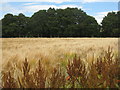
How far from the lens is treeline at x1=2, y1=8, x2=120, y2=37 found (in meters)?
48.4

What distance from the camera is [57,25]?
50594mm

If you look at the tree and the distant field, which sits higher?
the tree

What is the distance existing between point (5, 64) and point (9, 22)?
5047 cm

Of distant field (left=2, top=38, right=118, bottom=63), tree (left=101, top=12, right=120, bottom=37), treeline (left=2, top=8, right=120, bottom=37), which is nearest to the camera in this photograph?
distant field (left=2, top=38, right=118, bottom=63)

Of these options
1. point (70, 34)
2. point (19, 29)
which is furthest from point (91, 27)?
point (19, 29)

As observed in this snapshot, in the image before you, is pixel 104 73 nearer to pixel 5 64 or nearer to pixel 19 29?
pixel 5 64

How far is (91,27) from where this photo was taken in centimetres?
5091

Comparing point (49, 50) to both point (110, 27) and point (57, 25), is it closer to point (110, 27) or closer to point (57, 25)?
point (57, 25)

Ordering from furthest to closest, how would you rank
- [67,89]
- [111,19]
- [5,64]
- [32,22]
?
[111,19], [32,22], [5,64], [67,89]

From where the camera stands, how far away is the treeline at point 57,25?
4844cm

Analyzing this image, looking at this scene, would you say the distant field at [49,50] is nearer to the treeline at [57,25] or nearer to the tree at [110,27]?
the treeline at [57,25]

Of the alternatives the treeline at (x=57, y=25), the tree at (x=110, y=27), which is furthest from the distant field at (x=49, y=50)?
the tree at (x=110, y=27)

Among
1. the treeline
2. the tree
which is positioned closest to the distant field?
the treeline

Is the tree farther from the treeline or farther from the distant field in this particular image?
the distant field
